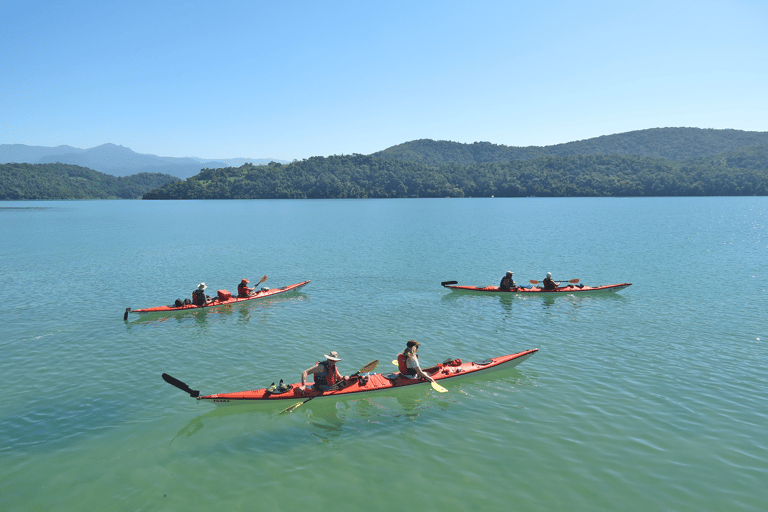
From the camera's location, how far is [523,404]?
15.7 m

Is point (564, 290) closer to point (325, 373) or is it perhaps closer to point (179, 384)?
point (325, 373)

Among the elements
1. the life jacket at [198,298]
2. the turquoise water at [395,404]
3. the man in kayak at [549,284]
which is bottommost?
the turquoise water at [395,404]

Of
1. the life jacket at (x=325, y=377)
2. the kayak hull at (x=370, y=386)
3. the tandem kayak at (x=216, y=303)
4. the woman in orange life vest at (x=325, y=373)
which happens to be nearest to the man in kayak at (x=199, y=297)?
the tandem kayak at (x=216, y=303)

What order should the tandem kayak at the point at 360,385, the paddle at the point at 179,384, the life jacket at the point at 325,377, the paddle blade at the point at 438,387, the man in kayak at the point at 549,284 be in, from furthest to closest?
1. the man in kayak at the point at 549,284
2. the life jacket at the point at 325,377
3. the paddle blade at the point at 438,387
4. the tandem kayak at the point at 360,385
5. the paddle at the point at 179,384

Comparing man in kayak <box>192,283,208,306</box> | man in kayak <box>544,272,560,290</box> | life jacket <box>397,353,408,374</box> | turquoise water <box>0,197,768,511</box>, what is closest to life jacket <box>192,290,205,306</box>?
man in kayak <box>192,283,208,306</box>

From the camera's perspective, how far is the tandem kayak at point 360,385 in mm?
15305

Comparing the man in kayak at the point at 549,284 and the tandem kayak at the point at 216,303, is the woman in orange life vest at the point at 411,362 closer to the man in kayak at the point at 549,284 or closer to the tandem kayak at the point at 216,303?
the tandem kayak at the point at 216,303

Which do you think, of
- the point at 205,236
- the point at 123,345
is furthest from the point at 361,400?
the point at 205,236

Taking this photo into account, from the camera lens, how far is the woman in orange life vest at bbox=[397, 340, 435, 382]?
16.5 meters

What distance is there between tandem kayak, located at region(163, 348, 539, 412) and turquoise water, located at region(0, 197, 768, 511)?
47cm

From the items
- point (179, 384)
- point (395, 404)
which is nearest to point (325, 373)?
point (395, 404)

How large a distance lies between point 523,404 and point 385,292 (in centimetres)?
1824

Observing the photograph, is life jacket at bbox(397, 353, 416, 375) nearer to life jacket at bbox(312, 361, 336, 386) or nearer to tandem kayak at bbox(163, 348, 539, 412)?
tandem kayak at bbox(163, 348, 539, 412)

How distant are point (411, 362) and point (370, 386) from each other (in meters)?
1.80
